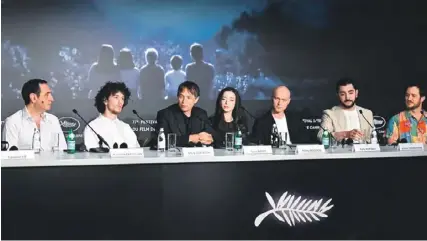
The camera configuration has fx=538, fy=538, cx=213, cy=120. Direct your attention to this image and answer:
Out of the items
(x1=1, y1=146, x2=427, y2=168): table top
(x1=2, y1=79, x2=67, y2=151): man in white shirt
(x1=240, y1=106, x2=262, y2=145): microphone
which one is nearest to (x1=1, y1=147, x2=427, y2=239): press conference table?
(x1=1, y1=146, x2=427, y2=168): table top

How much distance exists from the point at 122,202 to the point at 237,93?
1839 millimetres

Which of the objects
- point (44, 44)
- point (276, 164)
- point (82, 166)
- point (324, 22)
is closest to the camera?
point (82, 166)

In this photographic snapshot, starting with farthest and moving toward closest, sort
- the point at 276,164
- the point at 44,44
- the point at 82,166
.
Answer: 1. the point at 44,44
2. the point at 276,164
3. the point at 82,166

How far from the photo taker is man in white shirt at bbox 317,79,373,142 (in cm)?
488

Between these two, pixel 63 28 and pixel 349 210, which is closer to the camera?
pixel 349 210

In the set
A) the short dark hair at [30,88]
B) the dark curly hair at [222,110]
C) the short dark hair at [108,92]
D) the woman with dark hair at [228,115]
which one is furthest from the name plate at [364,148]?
the short dark hair at [30,88]

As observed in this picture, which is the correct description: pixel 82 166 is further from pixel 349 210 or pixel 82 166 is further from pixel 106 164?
pixel 349 210

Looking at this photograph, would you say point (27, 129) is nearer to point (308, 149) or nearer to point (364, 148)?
point (308, 149)

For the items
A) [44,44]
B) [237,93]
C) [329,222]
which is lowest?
[329,222]

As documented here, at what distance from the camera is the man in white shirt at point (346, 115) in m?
4.88

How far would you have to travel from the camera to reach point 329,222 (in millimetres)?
3512

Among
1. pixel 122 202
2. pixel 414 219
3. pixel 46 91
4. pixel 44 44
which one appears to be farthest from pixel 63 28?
pixel 414 219

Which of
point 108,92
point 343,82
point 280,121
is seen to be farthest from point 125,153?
point 343,82

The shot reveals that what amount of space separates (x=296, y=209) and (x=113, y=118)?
6.15 ft
